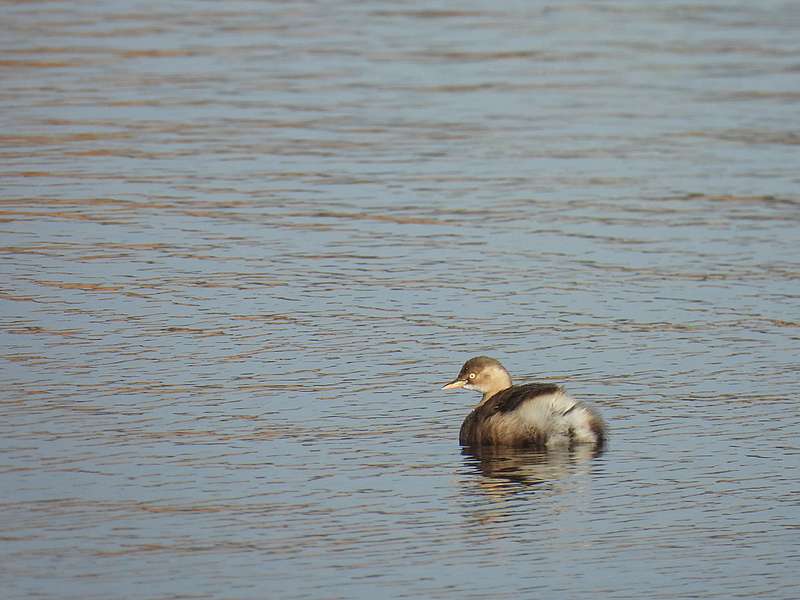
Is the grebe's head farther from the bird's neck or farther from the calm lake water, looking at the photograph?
the calm lake water

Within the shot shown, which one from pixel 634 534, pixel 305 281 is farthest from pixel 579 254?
pixel 634 534

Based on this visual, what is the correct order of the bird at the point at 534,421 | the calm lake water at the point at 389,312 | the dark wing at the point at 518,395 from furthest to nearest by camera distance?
1. the dark wing at the point at 518,395
2. the bird at the point at 534,421
3. the calm lake water at the point at 389,312

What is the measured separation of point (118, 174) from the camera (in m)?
15.8

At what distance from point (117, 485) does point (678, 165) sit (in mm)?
8867

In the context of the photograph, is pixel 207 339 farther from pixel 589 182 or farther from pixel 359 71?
pixel 359 71

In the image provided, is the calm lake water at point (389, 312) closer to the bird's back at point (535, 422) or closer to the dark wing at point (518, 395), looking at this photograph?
the bird's back at point (535, 422)

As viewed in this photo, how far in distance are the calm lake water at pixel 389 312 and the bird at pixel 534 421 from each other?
0.41ft

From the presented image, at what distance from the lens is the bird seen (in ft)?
30.1

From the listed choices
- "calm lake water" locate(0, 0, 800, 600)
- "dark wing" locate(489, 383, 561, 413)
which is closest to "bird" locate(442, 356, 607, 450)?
"dark wing" locate(489, 383, 561, 413)

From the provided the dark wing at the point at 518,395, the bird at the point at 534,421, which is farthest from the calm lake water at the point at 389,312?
the dark wing at the point at 518,395

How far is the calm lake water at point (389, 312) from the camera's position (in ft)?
25.3

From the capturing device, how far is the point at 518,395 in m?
9.38

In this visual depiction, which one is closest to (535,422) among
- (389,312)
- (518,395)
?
(518,395)

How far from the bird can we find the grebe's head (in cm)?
34
